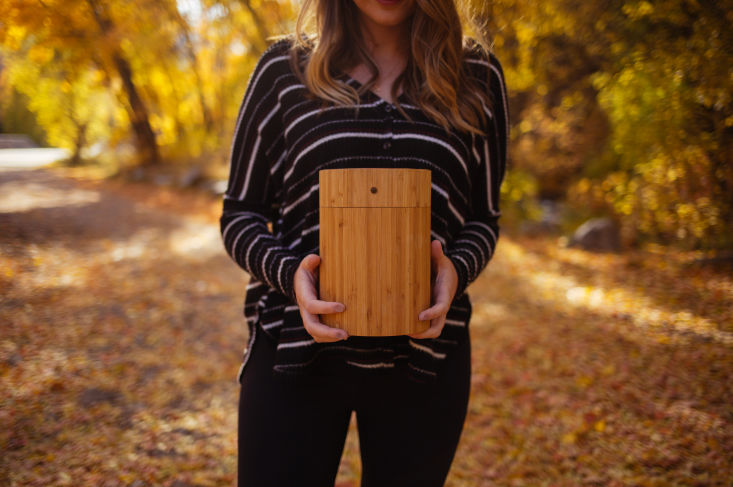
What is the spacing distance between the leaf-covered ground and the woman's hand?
2.47 m

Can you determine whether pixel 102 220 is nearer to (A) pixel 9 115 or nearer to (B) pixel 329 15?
(B) pixel 329 15

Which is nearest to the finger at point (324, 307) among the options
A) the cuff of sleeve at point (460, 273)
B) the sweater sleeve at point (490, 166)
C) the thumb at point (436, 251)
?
the thumb at point (436, 251)

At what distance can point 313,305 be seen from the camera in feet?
3.13

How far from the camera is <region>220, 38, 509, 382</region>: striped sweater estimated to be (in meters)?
1.27

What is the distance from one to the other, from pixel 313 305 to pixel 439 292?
280 mm

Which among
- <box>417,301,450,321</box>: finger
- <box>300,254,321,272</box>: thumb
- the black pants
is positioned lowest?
the black pants

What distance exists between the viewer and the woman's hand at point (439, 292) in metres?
0.97

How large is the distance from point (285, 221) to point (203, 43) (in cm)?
1479

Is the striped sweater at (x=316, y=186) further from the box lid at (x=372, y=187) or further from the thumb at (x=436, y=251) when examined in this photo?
the box lid at (x=372, y=187)

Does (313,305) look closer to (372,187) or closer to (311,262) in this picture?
(311,262)

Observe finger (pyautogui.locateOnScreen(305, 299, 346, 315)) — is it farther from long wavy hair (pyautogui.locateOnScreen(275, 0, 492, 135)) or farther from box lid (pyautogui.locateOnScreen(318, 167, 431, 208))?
long wavy hair (pyautogui.locateOnScreen(275, 0, 492, 135))

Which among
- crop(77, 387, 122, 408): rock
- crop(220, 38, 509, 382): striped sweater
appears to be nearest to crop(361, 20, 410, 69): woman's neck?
crop(220, 38, 509, 382): striped sweater

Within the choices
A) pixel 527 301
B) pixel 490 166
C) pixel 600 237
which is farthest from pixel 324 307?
pixel 600 237

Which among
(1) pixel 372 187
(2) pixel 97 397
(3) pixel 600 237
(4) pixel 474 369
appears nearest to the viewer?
(1) pixel 372 187
